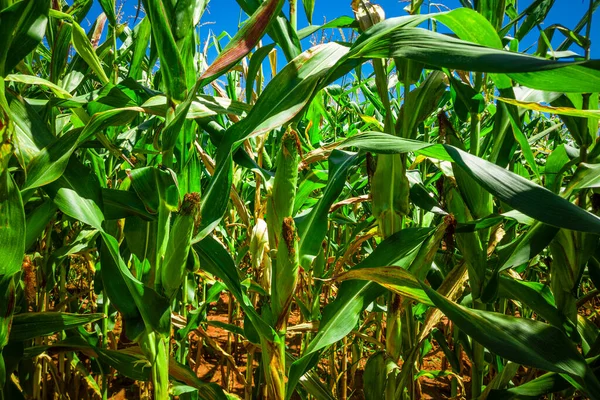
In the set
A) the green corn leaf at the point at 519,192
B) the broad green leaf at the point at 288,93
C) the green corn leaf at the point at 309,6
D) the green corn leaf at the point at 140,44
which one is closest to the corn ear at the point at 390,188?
the green corn leaf at the point at 519,192

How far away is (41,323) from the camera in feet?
2.86

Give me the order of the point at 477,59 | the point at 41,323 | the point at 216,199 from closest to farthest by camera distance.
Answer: the point at 477,59
the point at 216,199
the point at 41,323

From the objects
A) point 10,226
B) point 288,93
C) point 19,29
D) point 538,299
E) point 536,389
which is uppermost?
point 19,29

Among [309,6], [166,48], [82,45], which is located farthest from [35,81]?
[309,6]

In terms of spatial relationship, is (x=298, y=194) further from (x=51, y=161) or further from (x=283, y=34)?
(x=51, y=161)

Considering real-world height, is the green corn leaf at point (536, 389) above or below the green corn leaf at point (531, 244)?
below

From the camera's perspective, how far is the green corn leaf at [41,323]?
0.86m

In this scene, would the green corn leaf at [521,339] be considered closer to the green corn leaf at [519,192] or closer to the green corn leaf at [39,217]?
the green corn leaf at [519,192]

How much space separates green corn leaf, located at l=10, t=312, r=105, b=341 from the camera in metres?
0.86

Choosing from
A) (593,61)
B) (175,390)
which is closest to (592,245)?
(593,61)

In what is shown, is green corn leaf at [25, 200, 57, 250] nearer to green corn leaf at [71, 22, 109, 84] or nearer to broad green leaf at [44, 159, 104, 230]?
broad green leaf at [44, 159, 104, 230]

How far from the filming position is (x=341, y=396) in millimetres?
1767

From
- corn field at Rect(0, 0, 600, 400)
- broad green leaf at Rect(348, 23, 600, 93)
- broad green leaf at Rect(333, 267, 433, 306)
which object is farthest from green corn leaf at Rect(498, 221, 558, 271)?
broad green leaf at Rect(348, 23, 600, 93)

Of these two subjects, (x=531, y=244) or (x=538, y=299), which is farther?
(x=538, y=299)
